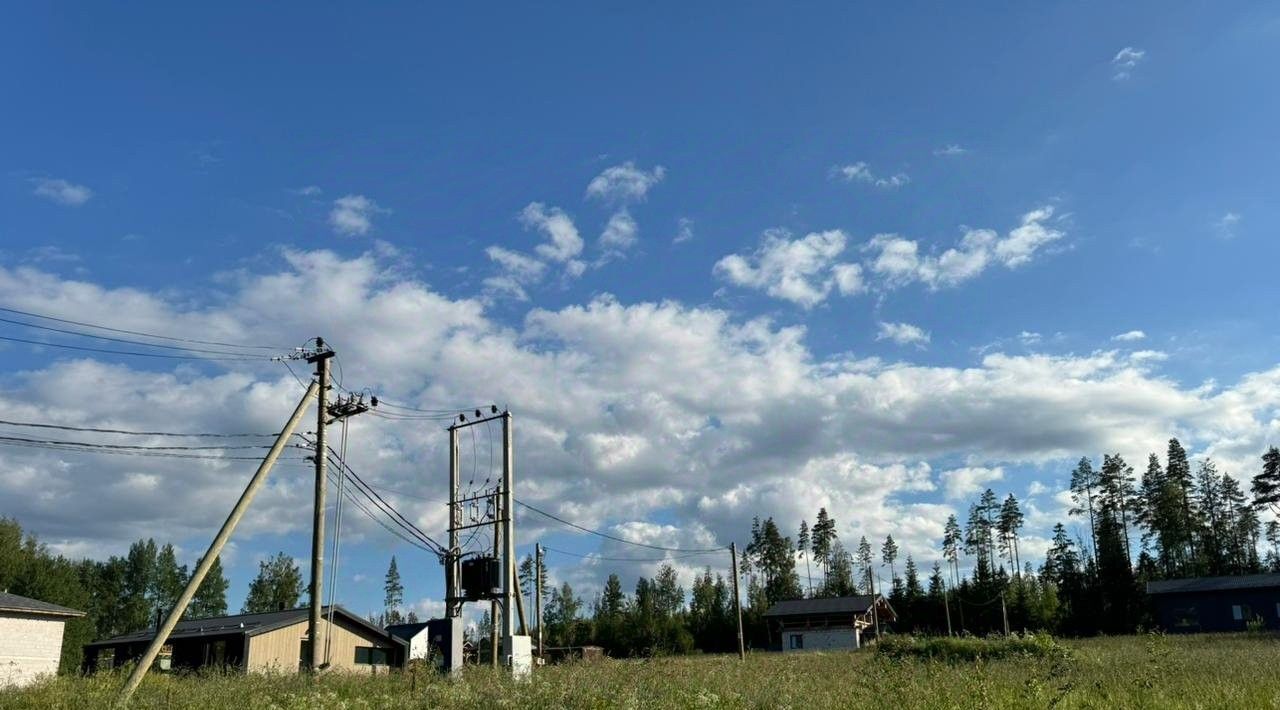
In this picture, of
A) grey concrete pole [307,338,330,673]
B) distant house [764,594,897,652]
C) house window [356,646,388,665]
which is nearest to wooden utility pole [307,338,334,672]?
grey concrete pole [307,338,330,673]

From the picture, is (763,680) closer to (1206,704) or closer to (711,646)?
(1206,704)

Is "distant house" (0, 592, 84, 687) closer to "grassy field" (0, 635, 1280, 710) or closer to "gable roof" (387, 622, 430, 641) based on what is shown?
"grassy field" (0, 635, 1280, 710)

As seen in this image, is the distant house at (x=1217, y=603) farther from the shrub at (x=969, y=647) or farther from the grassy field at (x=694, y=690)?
the grassy field at (x=694, y=690)

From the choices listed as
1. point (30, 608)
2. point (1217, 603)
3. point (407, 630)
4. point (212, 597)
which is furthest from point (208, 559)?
point (212, 597)

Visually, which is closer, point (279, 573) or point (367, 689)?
point (367, 689)

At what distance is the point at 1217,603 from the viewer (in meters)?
56.4

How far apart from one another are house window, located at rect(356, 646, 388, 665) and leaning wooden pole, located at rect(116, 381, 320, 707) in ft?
86.9

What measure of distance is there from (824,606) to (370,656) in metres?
35.6

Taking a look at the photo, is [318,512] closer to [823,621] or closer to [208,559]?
[208,559]

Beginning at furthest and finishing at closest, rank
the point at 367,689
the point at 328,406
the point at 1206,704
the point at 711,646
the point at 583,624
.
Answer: the point at 583,624
the point at 711,646
the point at 328,406
the point at 367,689
the point at 1206,704

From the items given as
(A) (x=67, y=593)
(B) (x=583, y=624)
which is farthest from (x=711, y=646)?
(A) (x=67, y=593)

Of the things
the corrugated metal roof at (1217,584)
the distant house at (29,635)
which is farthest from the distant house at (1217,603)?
the distant house at (29,635)

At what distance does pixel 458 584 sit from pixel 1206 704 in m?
19.7

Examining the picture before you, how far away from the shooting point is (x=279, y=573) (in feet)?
349
